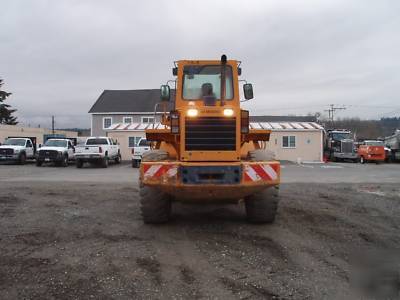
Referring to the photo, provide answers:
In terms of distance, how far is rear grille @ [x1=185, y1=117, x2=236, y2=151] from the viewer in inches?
285

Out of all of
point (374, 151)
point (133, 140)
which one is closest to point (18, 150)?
point (133, 140)

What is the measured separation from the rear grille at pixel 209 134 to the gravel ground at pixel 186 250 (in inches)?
58.6

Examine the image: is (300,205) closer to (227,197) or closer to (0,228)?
(227,197)

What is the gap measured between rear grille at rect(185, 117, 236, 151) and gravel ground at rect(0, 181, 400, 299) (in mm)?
1489

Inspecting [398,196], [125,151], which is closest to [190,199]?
[398,196]

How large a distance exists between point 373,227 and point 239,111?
333 centimetres

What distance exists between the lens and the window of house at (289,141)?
38438mm

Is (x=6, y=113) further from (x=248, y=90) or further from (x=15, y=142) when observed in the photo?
(x=248, y=90)

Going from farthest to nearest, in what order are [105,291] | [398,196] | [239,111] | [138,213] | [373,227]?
1. [398,196]
2. [138,213]
3. [373,227]
4. [239,111]
5. [105,291]

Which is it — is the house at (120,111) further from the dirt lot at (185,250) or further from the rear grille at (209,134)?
the rear grille at (209,134)

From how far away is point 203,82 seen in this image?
8.32 meters

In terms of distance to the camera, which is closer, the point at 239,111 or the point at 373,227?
the point at 239,111

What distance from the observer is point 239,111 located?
291 inches

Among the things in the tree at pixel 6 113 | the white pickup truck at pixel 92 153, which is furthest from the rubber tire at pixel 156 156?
the tree at pixel 6 113
